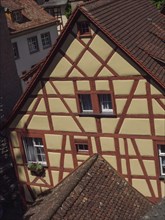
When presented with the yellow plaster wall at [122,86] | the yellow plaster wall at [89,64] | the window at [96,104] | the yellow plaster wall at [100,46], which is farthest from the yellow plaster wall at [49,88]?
the yellow plaster wall at [122,86]

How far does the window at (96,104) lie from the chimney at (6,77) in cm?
1052

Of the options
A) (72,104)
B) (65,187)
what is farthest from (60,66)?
(65,187)

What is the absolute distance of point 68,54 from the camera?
16.8 meters

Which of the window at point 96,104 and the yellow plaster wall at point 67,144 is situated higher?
the window at point 96,104

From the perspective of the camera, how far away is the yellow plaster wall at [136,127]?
16422 mm

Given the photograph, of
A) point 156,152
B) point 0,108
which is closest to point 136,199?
point 156,152

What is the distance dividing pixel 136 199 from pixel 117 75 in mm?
4812

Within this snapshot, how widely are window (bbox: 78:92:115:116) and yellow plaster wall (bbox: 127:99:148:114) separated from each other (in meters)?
0.78

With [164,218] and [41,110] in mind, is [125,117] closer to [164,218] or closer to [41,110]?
[41,110]

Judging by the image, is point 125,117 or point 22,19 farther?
point 22,19

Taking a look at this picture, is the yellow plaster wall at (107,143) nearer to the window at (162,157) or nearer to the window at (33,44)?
the window at (162,157)

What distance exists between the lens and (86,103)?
17.5m

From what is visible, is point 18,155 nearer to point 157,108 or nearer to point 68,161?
point 68,161

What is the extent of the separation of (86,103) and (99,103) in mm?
635
